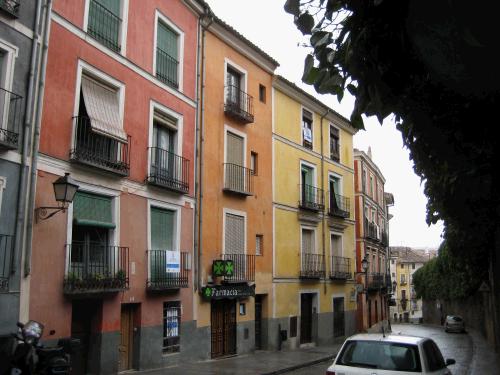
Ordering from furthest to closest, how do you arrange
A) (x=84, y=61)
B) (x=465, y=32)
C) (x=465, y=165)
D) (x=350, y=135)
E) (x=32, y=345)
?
(x=350, y=135) → (x=84, y=61) → (x=32, y=345) → (x=465, y=165) → (x=465, y=32)

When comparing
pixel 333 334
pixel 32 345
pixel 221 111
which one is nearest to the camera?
pixel 32 345

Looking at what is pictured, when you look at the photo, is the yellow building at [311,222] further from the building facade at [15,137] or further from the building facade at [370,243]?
the building facade at [15,137]

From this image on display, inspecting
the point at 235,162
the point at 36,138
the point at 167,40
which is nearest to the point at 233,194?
the point at 235,162

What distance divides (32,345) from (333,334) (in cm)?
2251

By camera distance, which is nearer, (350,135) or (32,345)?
(32,345)

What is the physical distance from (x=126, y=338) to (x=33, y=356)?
753 cm

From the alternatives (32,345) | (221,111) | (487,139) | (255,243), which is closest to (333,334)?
(255,243)

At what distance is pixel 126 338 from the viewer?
49.7 feet

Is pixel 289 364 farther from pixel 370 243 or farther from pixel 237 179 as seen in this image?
pixel 370 243

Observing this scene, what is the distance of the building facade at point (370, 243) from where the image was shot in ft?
117

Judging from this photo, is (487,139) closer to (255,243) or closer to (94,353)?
(94,353)

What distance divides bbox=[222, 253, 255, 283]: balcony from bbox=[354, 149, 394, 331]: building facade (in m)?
12.9

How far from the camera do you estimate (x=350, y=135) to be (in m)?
33.1

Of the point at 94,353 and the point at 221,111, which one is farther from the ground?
the point at 221,111
